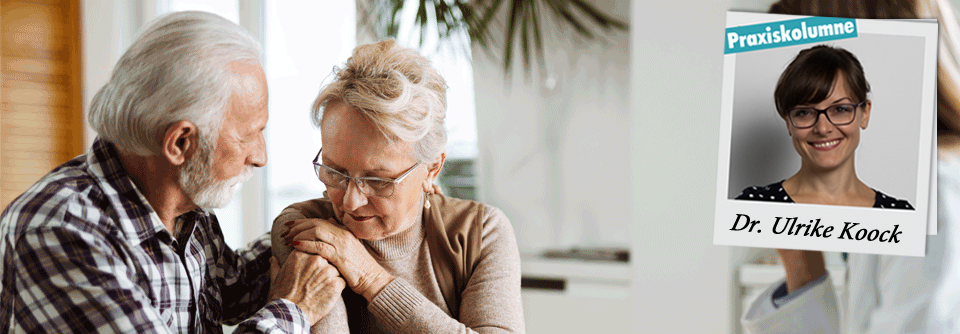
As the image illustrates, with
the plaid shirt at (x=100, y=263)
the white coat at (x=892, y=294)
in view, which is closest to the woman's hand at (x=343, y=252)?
the plaid shirt at (x=100, y=263)

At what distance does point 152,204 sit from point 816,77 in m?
2.22

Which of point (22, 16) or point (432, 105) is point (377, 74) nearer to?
point (432, 105)

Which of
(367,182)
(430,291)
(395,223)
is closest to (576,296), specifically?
(430,291)

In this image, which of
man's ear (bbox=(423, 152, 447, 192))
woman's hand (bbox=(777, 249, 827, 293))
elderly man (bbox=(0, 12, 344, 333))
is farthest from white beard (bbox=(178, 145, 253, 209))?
woman's hand (bbox=(777, 249, 827, 293))

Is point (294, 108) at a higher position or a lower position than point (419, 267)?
higher

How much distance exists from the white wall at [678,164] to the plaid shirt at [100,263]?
1.71 m

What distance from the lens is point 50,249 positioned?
93 centimetres

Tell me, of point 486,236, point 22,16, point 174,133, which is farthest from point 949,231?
point 22,16

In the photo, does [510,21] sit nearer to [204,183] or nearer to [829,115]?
[829,115]

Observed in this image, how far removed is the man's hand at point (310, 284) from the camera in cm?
116

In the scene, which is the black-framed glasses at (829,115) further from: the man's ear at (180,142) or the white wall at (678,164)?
the man's ear at (180,142)

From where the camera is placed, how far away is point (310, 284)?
117cm

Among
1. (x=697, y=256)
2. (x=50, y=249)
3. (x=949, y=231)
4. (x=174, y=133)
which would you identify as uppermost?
(x=174, y=133)

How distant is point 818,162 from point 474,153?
4.83ft
